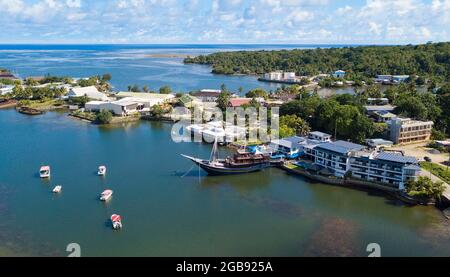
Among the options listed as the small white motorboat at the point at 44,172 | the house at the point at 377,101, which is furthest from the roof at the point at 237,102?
the small white motorboat at the point at 44,172

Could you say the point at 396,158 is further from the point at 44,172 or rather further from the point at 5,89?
the point at 5,89

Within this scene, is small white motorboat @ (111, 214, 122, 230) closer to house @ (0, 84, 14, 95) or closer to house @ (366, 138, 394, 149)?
house @ (366, 138, 394, 149)

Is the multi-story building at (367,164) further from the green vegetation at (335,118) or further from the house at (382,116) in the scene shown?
the house at (382,116)

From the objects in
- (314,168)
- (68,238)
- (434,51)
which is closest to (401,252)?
(314,168)

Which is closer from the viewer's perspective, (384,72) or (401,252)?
(401,252)

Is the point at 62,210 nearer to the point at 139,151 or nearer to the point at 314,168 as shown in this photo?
the point at 139,151

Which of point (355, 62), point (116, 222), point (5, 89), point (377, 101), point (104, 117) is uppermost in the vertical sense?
point (355, 62)

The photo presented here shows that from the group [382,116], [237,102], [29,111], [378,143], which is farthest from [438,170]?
[29,111]
